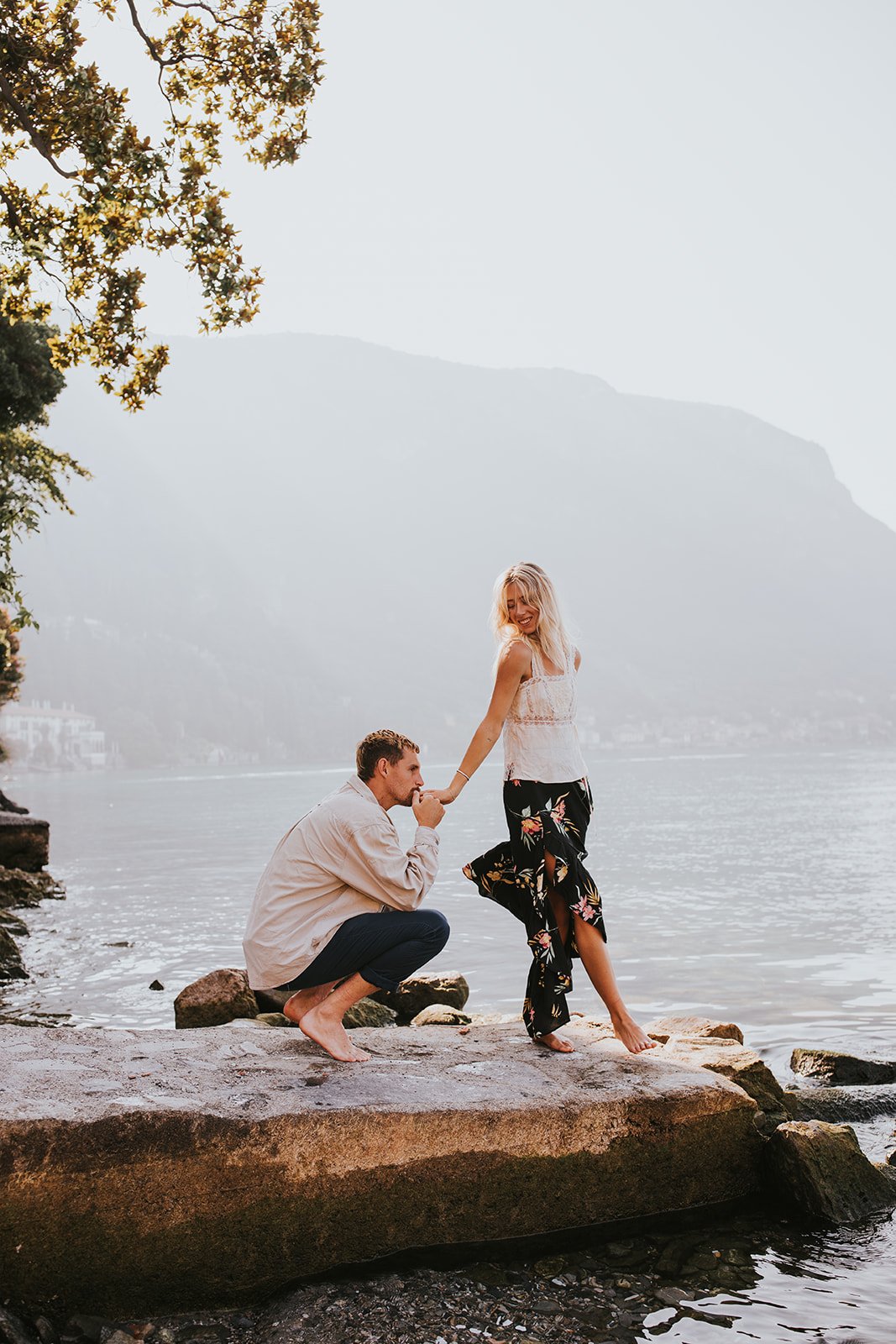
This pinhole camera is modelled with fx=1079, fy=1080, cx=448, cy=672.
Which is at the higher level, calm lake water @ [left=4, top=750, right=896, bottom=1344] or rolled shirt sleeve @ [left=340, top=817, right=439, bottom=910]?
rolled shirt sleeve @ [left=340, top=817, right=439, bottom=910]

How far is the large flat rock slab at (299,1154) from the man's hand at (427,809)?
1296 mm

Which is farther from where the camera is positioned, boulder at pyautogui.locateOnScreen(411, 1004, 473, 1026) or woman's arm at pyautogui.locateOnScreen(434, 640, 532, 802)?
boulder at pyautogui.locateOnScreen(411, 1004, 473, 1026)

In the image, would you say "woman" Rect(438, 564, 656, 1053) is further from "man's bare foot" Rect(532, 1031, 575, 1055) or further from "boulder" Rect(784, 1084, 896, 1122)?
"boulder" Rect(784, 1084, 896, 1122)

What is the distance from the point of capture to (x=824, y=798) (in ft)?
220

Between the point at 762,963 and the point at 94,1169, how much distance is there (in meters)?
14.1

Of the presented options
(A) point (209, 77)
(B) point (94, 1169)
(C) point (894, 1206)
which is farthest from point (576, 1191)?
(A) point (209, 77)

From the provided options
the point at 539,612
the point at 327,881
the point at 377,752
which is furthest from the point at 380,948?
the point at 539,612

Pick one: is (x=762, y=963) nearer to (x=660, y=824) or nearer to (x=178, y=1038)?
(x=178, y=1038)

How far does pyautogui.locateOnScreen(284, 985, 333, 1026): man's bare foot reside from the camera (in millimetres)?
6219

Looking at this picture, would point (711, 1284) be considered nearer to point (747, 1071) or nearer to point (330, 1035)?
point (747, 1071)

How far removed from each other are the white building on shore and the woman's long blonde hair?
146 metres

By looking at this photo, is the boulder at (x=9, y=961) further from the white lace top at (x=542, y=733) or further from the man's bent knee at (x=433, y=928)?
the white lace top at (x=542, y=733)

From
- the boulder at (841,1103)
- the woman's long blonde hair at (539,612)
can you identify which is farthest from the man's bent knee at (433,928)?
the boulder at (841,1103)

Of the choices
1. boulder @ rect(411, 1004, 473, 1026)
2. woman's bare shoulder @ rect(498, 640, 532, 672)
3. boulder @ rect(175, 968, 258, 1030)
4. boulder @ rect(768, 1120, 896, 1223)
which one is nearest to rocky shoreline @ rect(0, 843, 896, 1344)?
boulder @ rect(768, 1120, 896, 1223)
